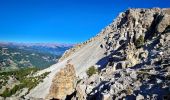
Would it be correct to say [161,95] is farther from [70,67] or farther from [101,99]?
[70,67]

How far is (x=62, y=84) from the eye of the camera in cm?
10050

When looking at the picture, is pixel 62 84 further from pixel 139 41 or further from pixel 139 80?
pixel 139 41

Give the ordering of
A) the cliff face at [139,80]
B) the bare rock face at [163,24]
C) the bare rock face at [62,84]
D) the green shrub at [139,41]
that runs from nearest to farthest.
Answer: the cliff face at [139,80], the bare rock face at [62,84], the bare rock face at [163,24], the green shrub at [139,41]

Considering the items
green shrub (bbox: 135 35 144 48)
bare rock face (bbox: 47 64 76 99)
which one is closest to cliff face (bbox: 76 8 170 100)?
bare rock face (bbox: 47 64 76 99)

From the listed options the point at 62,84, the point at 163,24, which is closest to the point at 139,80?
the point at 62,84

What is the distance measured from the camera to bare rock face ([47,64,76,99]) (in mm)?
99625

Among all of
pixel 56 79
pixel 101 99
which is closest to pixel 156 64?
pixel 101 99

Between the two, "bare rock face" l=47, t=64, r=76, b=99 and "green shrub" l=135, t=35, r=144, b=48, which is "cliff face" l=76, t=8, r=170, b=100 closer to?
"bare rock face" l=47, t=64, r=76, b=99

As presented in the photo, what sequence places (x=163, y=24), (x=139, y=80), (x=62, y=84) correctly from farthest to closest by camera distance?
(x=163, y=24) < (x=139, y=80) < (x=62, y=84)

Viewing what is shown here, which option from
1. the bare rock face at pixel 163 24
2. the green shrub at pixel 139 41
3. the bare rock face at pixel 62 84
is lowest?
the bare rock face at pixel 62 84

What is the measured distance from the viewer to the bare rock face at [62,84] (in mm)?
99625

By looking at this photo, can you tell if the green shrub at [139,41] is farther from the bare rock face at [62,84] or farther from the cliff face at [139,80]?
the bare rock face at [62,84]

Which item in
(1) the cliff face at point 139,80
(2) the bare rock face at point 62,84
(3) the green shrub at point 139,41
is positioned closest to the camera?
(1) the cliff face at point 139,80

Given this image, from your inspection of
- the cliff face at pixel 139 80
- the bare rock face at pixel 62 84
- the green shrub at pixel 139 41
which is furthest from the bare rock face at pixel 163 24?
the bare rock face at pixel 62 84
